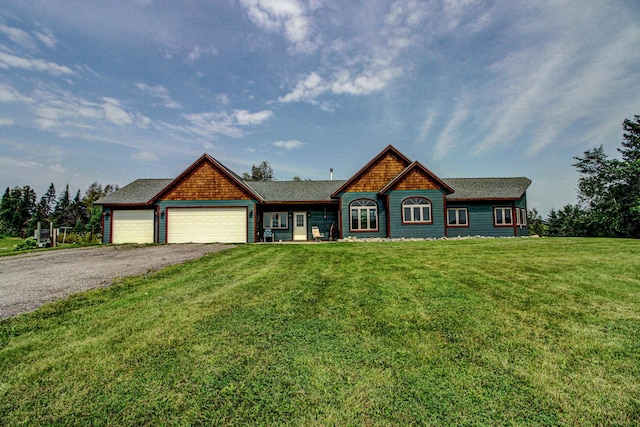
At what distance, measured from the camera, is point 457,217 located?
19.2 m

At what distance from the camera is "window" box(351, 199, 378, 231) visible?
18.0 metres

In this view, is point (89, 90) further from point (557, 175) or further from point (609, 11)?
point (557, 175)

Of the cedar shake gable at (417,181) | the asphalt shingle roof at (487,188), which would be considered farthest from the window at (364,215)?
the asphalt shingle roof at (487,188)

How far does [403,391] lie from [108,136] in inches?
944

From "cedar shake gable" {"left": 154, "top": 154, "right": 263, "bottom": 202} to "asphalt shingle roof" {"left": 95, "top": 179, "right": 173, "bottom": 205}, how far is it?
6.84 feet

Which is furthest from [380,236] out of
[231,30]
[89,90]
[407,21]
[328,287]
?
[89,90]

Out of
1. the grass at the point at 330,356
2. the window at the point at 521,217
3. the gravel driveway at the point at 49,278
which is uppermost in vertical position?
the window at the point at 521,217

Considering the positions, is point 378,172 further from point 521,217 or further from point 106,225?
point 106,225

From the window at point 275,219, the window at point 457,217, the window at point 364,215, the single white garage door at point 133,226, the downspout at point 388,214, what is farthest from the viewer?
the window at point 275,219

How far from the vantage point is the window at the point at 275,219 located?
1970cm

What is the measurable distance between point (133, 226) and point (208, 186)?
5844 millimetres

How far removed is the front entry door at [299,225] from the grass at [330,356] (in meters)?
13.7

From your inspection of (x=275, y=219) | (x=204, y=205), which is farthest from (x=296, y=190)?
(x=204, y=205)

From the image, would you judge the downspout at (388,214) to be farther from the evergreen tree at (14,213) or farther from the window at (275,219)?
the evergreen tree at (14,213)
